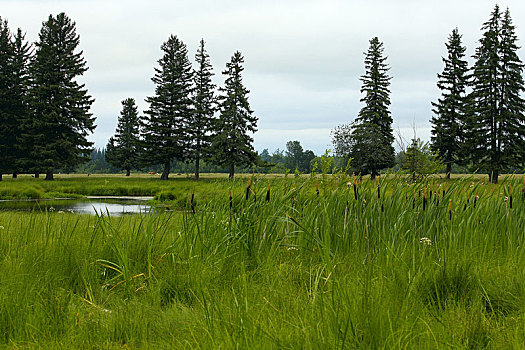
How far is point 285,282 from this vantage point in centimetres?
293

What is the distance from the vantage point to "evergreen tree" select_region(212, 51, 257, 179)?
120ft

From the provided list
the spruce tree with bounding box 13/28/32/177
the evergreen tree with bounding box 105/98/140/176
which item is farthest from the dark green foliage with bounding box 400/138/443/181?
the evergreen tree with bounding box 105/98/140/176

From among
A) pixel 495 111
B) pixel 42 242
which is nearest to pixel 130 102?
pixel 495 111

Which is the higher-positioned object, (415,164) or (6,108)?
(6,108)

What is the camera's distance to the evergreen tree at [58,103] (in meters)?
33.1

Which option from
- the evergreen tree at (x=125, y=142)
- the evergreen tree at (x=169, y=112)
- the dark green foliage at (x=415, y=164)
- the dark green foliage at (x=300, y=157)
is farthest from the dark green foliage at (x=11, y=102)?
the dark green foliage at (x=300, y=157)

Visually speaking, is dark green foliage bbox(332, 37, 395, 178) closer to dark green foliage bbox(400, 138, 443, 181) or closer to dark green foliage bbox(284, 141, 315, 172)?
dark green foliage bbox(400, 138, 443, 181)

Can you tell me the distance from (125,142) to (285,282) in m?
58.6

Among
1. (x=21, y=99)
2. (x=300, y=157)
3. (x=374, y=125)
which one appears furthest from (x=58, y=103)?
(x=300, y=157)

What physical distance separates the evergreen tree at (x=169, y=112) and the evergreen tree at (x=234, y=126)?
3.55m

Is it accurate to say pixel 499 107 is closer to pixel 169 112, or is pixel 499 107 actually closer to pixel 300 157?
pixel 169 112

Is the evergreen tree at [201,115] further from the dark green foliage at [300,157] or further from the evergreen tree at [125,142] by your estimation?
the dark green foliage at [300,157]

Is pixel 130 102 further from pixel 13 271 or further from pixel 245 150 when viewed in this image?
pixel 13 271

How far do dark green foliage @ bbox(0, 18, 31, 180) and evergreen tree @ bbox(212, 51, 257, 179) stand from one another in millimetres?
16080
